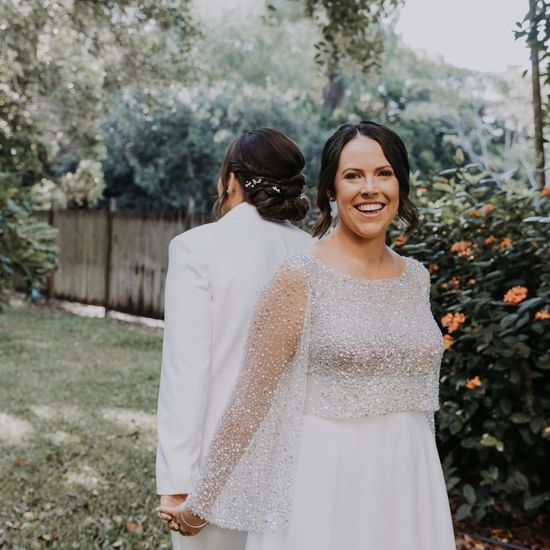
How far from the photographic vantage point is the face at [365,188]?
204 centimetres

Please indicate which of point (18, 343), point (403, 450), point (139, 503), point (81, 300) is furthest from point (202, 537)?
point (81, 300)

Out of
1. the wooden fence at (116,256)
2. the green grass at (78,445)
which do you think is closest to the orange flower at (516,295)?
the green grass at (78,445)

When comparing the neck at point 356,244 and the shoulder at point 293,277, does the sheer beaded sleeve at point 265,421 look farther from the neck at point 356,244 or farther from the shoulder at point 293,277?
the neck at point 356,244

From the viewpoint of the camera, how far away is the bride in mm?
1970

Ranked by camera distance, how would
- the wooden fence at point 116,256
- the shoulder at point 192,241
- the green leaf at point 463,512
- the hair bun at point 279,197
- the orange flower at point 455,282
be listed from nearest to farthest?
the shoulder at point 192,241 → the hair bun at point 279,197 → the green leaf at point 463,512 → the orange flower at point 455,282 → the wooden fence at point 116,256

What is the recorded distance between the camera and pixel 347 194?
80.7 inches

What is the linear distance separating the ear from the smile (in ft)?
2.21

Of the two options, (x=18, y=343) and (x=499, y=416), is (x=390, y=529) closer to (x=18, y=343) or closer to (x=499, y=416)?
(x=499, y=416)

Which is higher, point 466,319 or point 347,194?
point 347,194

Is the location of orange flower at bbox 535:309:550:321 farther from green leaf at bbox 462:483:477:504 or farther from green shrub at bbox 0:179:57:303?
green shrub at bbox 0:179:57:303

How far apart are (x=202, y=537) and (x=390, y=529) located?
0.70 m

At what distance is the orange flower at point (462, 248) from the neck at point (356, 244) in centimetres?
246

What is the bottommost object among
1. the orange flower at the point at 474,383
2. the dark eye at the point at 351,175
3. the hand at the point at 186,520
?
the orange flower at the point at 474,383

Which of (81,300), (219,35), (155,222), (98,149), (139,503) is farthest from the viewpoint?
(219,35)
